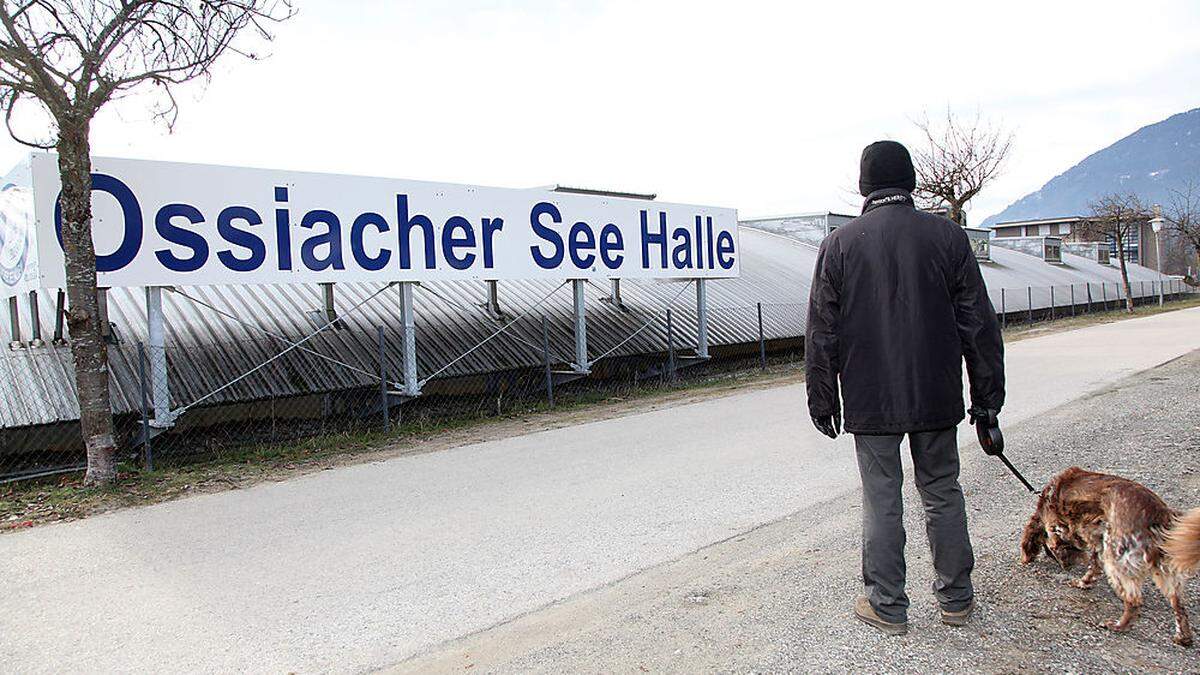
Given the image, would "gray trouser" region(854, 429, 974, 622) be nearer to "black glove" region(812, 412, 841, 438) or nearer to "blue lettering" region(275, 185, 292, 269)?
"black glove" region(812, 412, 841, 438)

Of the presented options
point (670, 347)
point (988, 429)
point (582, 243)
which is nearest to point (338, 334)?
point (582, 243)

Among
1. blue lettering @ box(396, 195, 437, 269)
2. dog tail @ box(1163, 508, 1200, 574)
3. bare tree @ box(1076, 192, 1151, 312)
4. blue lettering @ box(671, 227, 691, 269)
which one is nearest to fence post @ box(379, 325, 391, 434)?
blue lettering @ box(396, 195, 437, 269)

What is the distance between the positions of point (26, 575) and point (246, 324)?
6.24 meters

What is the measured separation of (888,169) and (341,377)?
9.42 metres

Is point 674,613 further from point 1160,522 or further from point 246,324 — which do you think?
point 246,324

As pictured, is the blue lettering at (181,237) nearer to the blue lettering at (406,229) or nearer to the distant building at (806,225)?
the blue lettering at (406,229)

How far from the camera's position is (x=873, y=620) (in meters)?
4.11

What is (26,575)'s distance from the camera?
238 inches

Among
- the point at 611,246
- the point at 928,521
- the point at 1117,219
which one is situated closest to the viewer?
the point at 928,521

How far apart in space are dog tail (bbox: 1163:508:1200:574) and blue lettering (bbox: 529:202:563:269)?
10.7 meters

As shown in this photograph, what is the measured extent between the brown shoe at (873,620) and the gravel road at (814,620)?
0.04 m

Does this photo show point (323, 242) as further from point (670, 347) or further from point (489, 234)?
point (670, 347)

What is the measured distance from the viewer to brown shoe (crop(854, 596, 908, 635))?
4.03 meters

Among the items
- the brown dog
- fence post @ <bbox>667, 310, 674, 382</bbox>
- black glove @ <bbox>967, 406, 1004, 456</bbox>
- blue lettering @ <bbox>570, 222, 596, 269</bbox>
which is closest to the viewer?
the brown dog
